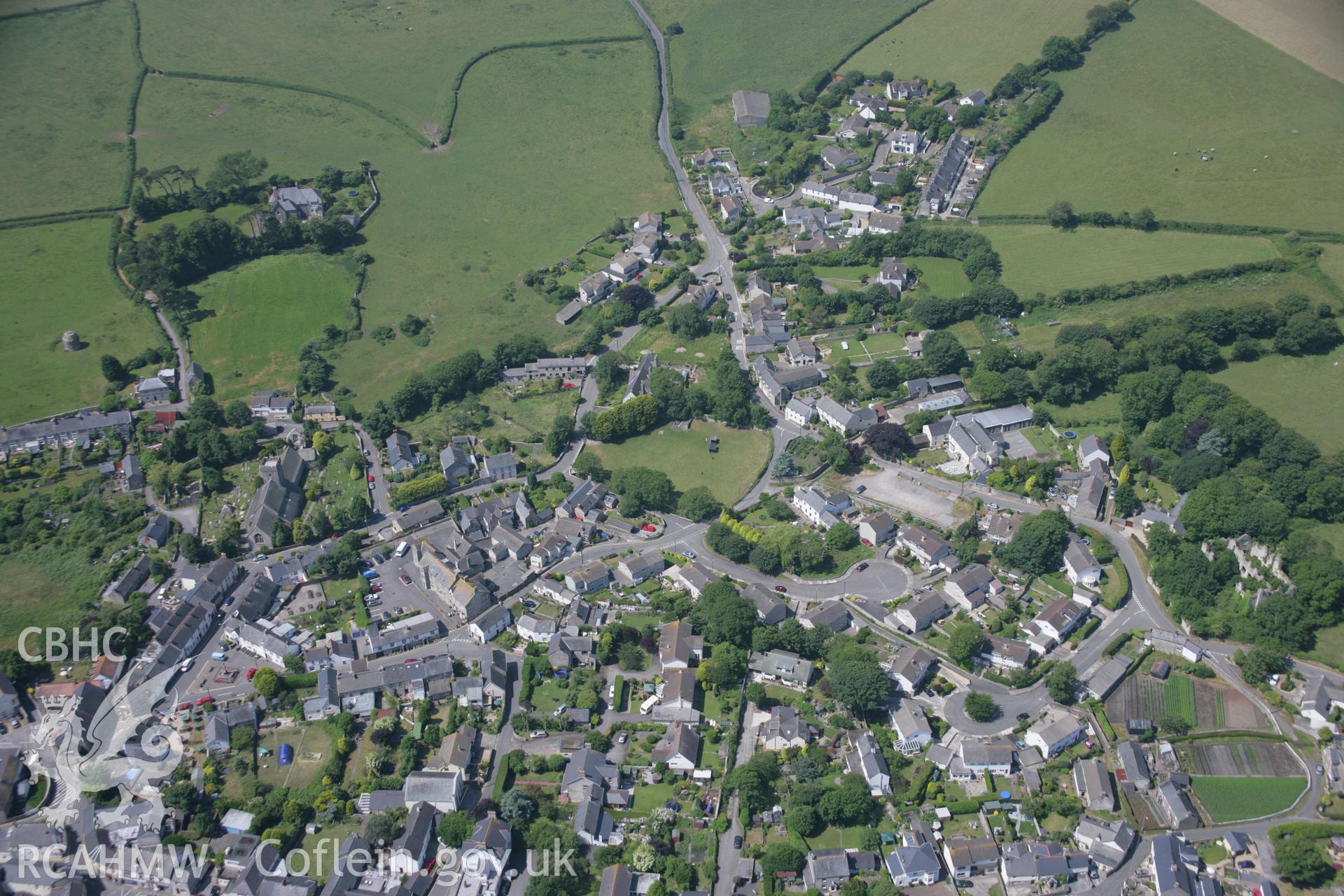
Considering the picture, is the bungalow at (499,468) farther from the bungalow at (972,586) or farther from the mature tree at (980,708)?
the mature tree at (980,708)

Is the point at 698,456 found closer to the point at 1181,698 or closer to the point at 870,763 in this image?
the point at 870,763

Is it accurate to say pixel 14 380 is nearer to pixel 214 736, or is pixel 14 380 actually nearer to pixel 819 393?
pixel 214 736

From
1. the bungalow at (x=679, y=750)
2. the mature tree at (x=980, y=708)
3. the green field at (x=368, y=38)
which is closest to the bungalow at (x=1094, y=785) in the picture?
the mature tree at (x=980, y=708)

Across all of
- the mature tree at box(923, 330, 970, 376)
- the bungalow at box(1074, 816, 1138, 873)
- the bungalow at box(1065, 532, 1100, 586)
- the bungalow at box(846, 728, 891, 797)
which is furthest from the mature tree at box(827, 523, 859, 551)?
the bungalow at box(1074, 816, 1138, 873)

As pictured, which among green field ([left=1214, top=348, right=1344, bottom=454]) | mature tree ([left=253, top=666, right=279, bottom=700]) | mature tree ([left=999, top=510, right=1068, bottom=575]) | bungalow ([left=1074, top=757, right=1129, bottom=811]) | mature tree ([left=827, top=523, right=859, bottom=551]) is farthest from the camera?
green field ([left=1214, top=348, right=1344, bottom=454])

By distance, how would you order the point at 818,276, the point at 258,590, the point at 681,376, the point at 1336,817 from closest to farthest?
the point at 1336,817 < the point at 258,590 < the point at 681,376 < the point at 818,276

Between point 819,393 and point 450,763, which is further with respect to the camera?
point 819,393

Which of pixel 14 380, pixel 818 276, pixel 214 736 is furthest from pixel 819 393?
pixel 14 380

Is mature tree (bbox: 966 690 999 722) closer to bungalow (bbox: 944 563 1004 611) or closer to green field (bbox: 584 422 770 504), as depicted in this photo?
bungalow (bbox: 944 563 1004 611)
